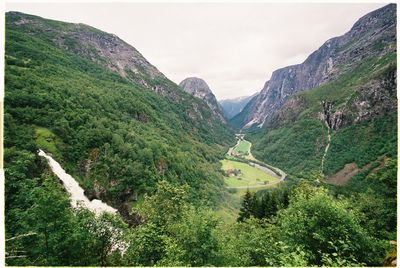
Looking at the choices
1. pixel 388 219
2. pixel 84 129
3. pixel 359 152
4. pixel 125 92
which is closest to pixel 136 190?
pixel 84 129

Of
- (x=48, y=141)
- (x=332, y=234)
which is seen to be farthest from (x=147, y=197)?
(x=48, y=141)

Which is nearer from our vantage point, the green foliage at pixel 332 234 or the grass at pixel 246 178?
the green foliage at pixel 332 234

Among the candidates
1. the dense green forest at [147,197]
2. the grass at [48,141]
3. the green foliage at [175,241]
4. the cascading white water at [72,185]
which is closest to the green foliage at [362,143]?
the dense green forest at [147,197]

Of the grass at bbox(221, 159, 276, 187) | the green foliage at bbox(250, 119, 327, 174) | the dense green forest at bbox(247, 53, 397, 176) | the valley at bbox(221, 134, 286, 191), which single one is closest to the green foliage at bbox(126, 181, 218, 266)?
the dense green forest at bbox(247, 53, 397, 176)

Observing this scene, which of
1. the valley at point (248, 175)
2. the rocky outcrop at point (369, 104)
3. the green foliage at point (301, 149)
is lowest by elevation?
the valley at point (248, 175)

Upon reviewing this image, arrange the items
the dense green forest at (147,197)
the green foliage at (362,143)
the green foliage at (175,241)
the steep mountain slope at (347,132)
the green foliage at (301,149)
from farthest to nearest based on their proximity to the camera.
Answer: the green foliage at (301,149)
the steep mountain slope at (347,132)
the green foliage at (362,143)
the dense green forest at (147,197)
the green foliage at (175,241)

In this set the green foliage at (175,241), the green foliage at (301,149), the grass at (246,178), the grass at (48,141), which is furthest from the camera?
the green foliage at (301,149)

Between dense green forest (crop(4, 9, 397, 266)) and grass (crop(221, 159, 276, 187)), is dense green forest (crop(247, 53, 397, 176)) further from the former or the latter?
grass (crop(221, 159, 276, 187))

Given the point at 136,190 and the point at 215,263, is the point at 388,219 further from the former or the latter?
the point at 136,190

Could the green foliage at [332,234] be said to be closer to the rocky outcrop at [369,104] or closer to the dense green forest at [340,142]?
the dense green forest at [340,142]
